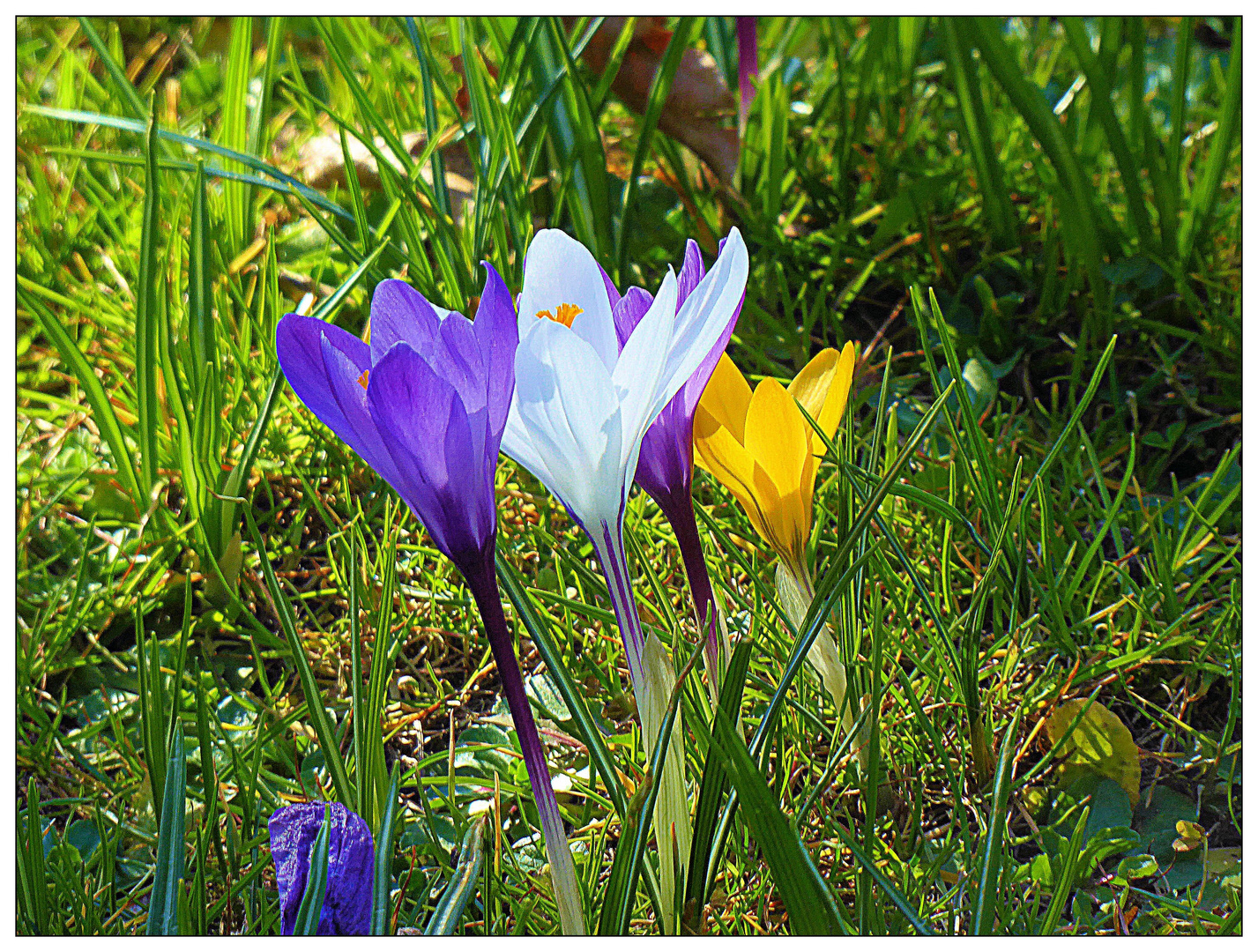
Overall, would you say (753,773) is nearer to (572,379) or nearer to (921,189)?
(572,379)

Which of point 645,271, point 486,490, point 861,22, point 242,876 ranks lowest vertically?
point 242,876

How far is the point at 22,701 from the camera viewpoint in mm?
959

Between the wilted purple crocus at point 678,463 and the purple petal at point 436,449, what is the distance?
0.11 m

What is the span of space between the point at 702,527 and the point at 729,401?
35cm

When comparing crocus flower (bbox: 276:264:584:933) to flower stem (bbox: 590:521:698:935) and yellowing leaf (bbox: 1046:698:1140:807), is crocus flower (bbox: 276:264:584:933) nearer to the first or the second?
flower stem (bbox: 590:521:698:935)

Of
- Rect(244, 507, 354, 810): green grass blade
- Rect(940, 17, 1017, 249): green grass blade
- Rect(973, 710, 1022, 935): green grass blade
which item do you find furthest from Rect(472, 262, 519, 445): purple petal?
Rect(940, 17, 1017, 249): green grass blade

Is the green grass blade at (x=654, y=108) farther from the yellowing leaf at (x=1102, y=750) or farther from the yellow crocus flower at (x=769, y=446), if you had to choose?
the yellowing leaf at (x=1102, y=750)

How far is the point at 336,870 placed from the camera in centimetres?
62

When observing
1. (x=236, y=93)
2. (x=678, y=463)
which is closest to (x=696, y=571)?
(x=678, y=463)

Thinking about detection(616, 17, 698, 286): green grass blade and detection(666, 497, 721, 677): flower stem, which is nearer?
detection(666, 497, 721, 677): flower stem

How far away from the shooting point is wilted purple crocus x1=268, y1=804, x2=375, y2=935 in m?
0.62

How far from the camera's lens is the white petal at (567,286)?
620 mm

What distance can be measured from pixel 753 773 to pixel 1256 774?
1.51ft
